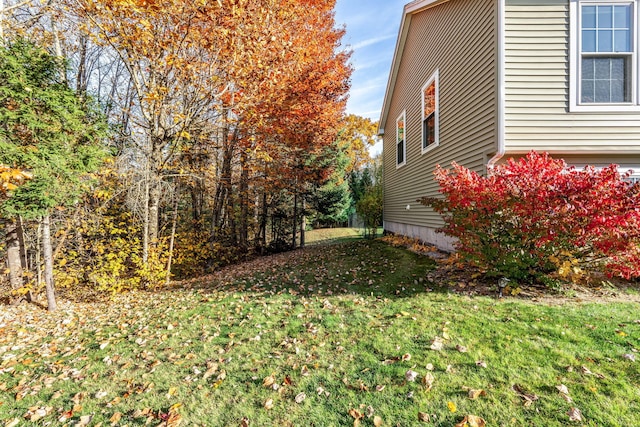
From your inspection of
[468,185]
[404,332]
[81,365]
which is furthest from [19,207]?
[468,185]

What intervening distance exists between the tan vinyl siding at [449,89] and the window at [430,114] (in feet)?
0.75

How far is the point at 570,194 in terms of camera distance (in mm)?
3996

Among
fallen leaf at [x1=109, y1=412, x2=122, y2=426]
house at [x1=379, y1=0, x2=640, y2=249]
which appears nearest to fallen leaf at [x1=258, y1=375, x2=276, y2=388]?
fallen leaf at [x1=109, y1=412, x2=122, y2=426]

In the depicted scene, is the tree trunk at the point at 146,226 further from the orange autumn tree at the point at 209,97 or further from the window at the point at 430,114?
the window at the point at 430,114

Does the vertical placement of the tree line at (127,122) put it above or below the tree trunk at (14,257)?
above

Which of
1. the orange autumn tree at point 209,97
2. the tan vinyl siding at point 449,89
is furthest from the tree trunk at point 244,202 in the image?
the tan vinyl siding at point 449,89

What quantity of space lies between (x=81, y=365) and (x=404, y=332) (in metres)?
3.88

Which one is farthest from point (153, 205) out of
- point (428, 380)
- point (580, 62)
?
point (580, 62)

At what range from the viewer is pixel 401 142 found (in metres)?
12.3

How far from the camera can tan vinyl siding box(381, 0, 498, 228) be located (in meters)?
5.75

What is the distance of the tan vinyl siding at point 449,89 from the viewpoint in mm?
5750

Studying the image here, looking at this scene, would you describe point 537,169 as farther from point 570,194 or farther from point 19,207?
point 19,207

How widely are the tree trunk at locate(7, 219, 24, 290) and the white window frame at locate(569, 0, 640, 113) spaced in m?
11.5

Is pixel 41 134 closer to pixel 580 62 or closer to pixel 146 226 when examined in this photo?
pixel 146 226
